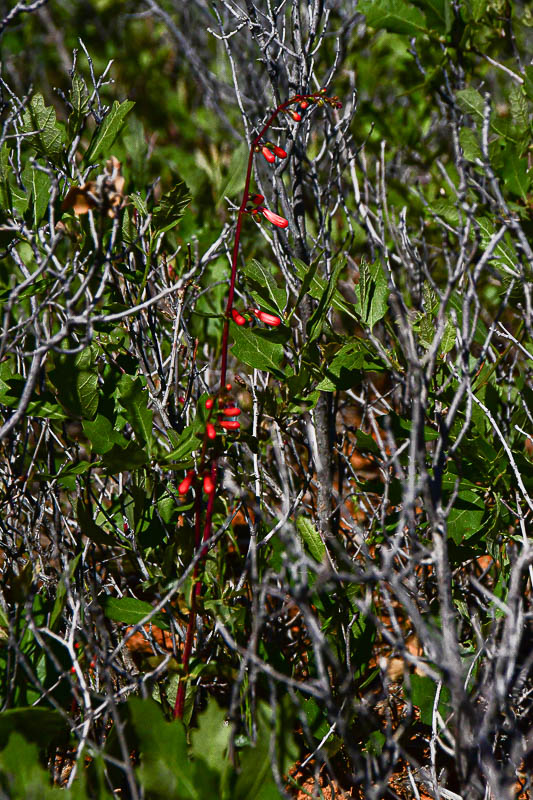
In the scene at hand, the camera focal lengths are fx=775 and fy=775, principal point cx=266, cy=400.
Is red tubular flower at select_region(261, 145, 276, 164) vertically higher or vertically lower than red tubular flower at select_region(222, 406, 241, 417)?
higher

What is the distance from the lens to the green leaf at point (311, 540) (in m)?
1.55

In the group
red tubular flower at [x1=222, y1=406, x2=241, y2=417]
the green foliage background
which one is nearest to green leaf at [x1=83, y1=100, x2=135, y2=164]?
the green foliage background

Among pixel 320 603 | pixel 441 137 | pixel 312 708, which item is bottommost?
pixel 312 708

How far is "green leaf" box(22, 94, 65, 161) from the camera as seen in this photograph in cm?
152

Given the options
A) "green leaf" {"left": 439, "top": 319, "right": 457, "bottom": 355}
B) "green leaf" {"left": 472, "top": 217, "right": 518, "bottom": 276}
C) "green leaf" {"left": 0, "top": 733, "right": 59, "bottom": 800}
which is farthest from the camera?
"green leaf" {"left": 472, "top": 217, "right": 518, "bottom": 276}

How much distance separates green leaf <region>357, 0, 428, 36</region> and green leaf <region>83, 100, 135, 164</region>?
32.3 inches

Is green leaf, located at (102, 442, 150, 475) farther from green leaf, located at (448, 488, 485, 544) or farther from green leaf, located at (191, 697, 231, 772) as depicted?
green leaf, located at (448, 488, 485, 544)

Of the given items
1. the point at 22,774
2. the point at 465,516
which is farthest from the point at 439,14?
the point at 22,774

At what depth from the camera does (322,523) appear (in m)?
1.72

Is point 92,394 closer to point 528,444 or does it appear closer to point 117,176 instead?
point 117,176

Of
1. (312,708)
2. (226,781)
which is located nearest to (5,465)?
(312,708)

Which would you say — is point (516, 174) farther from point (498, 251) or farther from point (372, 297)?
point (372, 297)

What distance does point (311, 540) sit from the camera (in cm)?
155

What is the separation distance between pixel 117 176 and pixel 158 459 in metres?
0.49
